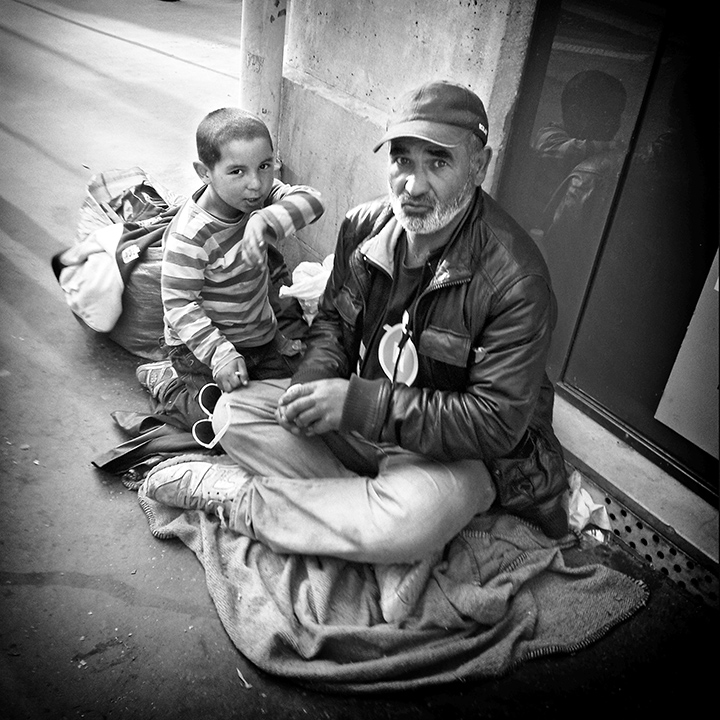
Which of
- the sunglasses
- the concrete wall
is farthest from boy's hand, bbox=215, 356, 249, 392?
the concrete wall

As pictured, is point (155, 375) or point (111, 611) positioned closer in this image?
point (111, 611)

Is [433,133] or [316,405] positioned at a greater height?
[433,133]

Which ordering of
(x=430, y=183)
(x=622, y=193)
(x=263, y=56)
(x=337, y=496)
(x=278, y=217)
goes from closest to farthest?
(x=430, y=183) < (x=337, y=496) < (x=278, y=217) < (x=622, y=193) < (x=263, y=56)

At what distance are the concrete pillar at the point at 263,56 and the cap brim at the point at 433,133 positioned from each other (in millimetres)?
2215

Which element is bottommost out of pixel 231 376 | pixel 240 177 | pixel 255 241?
pixel 231 376

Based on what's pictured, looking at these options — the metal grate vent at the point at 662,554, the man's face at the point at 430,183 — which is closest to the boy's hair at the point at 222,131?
the man's face at the point at 430,183

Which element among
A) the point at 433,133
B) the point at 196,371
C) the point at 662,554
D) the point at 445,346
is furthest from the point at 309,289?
the point at 662,554

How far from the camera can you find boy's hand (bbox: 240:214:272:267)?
2.68 metres

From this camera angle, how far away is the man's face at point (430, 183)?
243 cm

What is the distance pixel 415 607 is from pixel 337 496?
1.52 ft

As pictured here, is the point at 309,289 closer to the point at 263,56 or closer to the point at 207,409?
the point at 207,409

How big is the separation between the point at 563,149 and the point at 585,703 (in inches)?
82.3

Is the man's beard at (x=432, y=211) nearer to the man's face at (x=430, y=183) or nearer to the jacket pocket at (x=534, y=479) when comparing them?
the man's face at (x=430, y=183)

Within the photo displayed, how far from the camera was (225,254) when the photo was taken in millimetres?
3018
